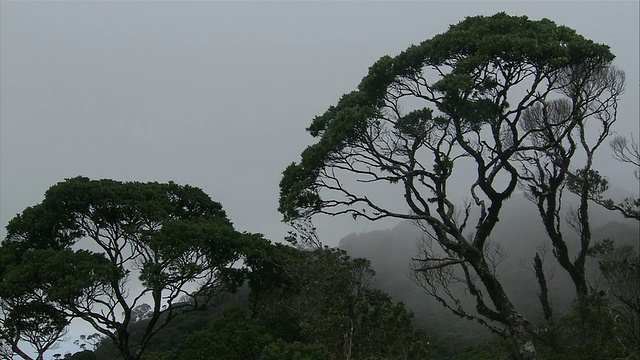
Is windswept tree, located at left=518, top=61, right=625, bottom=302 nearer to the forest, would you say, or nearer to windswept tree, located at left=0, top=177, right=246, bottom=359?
the forest

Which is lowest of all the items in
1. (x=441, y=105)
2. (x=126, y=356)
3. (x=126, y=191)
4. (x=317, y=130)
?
(x=126, y=356)

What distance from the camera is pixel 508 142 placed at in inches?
593

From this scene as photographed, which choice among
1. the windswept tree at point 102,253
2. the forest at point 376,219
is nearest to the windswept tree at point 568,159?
the forest at point 376,219

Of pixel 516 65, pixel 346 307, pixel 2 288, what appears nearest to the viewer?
pixel 516 65

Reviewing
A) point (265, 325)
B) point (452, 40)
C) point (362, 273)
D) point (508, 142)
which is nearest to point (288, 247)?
point (265, 325)

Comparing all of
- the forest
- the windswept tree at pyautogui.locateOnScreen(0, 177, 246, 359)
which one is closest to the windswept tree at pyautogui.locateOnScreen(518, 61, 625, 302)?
the forest

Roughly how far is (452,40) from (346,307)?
6904mm

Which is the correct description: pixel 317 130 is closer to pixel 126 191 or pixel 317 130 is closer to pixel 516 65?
pixel 516 65

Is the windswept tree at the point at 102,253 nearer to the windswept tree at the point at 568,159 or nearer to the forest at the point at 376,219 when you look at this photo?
the forest at the point at 376,219

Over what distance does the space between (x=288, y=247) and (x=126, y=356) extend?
687 cm

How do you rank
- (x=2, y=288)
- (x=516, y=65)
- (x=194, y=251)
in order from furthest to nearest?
1. (x=194, y=251)
2. (x=2, y=288)
3. (x=516, y=65)

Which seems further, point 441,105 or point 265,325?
point 265,325

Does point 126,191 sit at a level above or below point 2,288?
above

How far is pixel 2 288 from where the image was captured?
44.7 feet
